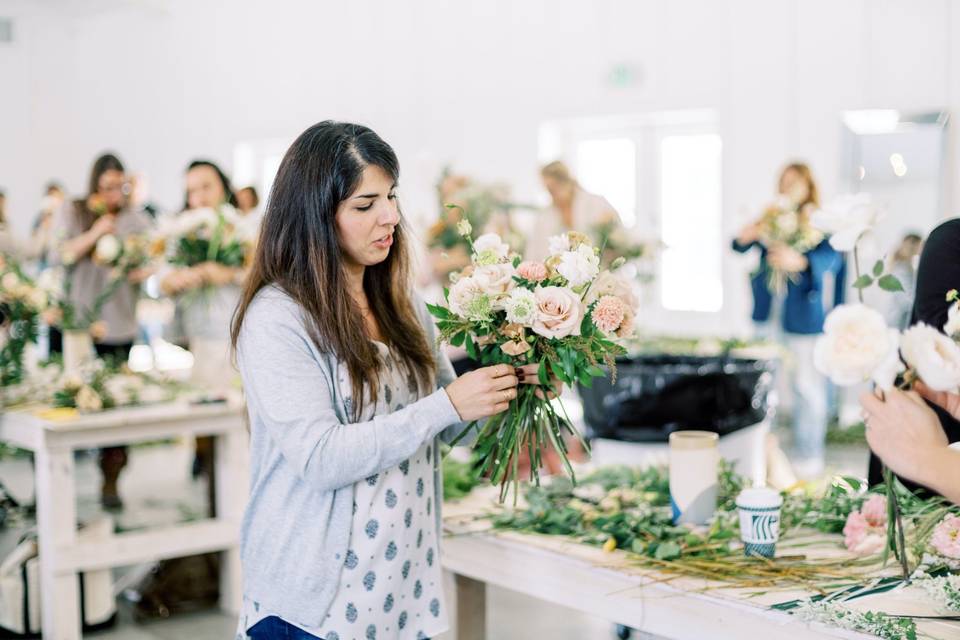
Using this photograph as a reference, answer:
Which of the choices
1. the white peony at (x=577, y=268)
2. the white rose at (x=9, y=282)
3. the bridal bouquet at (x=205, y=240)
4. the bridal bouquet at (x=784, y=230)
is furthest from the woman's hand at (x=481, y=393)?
the bridal bouquet at (x=784, y=230)

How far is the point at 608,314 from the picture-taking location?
6.48 feet

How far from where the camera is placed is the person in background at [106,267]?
549 cm

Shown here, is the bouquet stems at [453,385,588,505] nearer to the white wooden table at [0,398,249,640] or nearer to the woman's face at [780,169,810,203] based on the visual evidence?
the white wooden table at [0,398,249,640]

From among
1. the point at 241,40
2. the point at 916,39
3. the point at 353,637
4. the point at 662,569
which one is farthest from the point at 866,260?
the point at 241,40

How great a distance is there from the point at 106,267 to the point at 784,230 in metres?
3.85

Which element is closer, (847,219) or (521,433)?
(847,219)

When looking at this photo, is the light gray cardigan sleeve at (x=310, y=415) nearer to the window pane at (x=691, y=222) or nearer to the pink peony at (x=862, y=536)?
the pink peony at (x=862, y=536)

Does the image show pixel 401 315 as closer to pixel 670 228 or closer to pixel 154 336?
pixel 670 228

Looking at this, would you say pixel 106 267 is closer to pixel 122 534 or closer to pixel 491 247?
pixel 122 534

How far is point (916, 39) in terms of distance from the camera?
7.16 m

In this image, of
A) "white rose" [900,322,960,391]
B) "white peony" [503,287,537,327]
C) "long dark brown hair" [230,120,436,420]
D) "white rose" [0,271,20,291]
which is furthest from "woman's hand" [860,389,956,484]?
"white rose" [0,271,20,291]

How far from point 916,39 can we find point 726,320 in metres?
2.44

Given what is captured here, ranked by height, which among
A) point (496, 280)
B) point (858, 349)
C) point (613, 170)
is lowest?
point (858, 349)

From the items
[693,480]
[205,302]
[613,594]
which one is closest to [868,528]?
[693,480]
